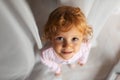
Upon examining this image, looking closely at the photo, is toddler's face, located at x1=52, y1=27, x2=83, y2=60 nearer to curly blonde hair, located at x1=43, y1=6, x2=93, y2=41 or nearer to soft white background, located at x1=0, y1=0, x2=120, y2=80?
curly blonde hair, located at x1=43, y1=6, x2=93, y2=41

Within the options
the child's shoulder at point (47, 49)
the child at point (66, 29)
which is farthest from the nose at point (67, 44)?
the child's shoulder at point (47, 49)

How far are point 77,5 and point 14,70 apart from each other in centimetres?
35

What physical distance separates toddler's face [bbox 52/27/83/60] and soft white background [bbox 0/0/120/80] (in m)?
0.11

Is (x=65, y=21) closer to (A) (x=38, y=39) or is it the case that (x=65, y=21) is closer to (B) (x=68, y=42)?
(B) (x=68, y=42)

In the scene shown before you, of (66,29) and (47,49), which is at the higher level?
(66,29)

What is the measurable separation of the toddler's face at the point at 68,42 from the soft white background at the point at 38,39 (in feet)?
0.38

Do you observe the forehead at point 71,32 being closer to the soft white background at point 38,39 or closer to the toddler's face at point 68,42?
the toddler's face at point 68,42

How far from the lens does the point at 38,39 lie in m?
0.86

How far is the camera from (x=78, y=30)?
70 centimetres

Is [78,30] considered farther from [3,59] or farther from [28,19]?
[3,59]

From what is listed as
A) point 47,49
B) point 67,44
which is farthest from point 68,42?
point 47,49

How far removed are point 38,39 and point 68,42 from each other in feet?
0.61

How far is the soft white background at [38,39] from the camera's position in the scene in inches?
29.0

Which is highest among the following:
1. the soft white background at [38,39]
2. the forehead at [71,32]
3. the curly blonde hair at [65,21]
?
the curly blonde hair at [65,21]
